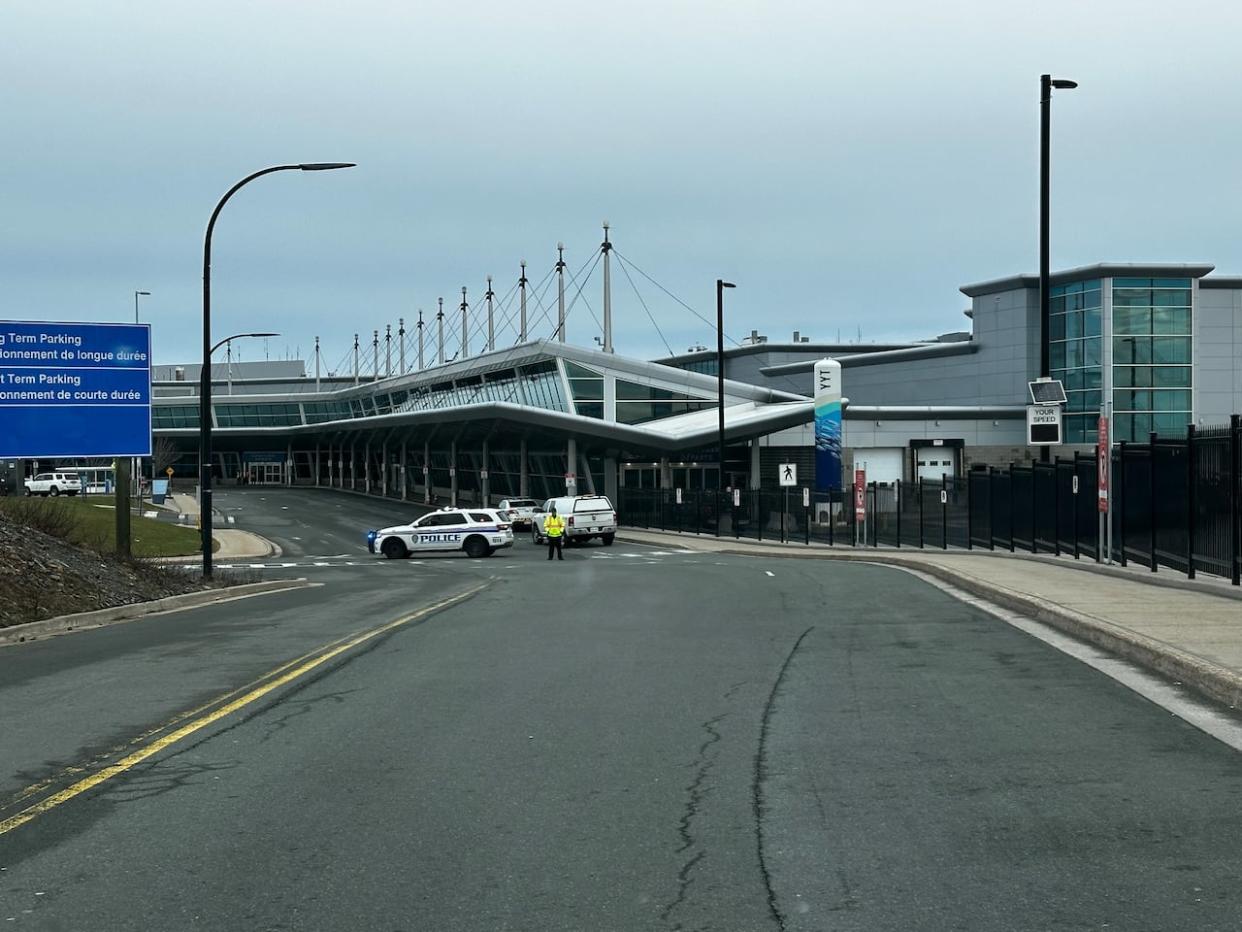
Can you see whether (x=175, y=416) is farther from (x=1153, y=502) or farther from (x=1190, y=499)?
(x=1190, y=499)

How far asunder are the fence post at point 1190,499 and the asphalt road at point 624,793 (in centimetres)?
647

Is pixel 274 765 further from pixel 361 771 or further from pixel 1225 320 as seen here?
pixel 1225 320

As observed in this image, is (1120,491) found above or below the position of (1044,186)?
below

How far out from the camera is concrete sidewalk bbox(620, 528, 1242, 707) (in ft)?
38.2

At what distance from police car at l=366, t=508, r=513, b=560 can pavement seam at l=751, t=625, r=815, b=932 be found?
33.3 meters

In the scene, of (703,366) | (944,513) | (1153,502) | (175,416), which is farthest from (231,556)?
(175,416)

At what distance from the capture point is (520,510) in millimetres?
67188

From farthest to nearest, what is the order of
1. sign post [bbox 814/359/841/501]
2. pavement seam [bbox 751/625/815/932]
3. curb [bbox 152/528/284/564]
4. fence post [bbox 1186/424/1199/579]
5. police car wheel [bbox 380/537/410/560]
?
sign post [bbox 814/359/841/501]
police car wheel [bbox 380/537/410/560]
curb [bbox 152/528/284/564]
fence post [bbox 1186/424/1199/579]
pavement seam [bbox 751/625/815/932]

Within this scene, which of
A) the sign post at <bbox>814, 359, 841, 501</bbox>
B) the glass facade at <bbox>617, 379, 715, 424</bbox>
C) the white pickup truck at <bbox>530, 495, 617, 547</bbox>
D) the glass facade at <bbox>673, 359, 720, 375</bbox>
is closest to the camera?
the white pickup truck at <bbox>530, 495, 617, 547</bbox>

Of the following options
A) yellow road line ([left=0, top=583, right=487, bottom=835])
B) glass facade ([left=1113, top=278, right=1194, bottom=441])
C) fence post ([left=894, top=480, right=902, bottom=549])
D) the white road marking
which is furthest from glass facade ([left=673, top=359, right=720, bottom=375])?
yellow road line ([left=0, top=583, right=487, bottom=835])

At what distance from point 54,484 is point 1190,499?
82.3 meters

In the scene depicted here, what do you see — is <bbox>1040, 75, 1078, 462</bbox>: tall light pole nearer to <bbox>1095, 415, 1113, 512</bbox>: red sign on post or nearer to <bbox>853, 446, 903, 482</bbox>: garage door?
<bbox>1095, 415, 1113, 512</bbox>: red sign on post

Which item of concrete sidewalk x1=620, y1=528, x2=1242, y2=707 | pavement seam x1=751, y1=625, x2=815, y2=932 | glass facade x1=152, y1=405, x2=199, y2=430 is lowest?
pavement seam x1=751, y1=625, x2=815, y2=932

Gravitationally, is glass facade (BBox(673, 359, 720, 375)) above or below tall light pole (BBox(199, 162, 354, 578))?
above
